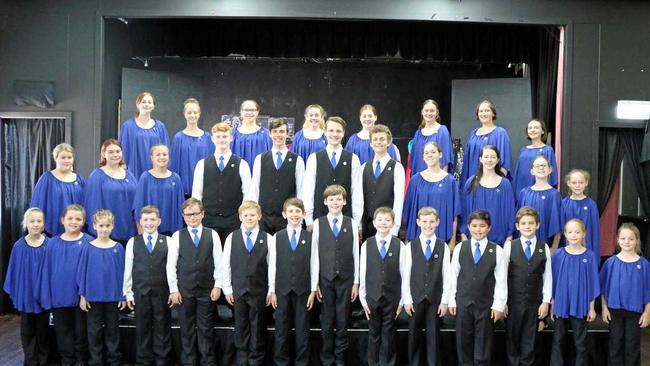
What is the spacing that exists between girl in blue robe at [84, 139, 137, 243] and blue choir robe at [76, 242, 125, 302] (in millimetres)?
393

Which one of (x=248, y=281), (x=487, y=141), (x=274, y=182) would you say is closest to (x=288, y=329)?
(x=248, y=281)

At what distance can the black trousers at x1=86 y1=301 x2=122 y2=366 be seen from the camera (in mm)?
4145

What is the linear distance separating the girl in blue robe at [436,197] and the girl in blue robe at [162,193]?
1.74m

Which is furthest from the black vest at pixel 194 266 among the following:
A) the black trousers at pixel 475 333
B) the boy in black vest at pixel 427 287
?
the black trousers at pixel 475 333

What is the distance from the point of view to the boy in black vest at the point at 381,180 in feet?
14.8

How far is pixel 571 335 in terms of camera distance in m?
4.41

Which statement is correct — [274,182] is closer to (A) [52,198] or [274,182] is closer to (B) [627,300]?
(A) [52,198]

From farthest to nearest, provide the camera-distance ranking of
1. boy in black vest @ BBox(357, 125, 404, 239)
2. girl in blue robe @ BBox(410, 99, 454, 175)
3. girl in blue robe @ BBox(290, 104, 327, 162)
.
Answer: girl in blue robe @ BBox(410, 99, 454, 175) → girl in blue robe @ BBox(290, 104, 327, 162) → boy in black vest @ BBox(357, 125, 404, 239)

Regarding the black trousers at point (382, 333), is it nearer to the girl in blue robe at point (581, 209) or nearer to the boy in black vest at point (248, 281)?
the boy in black vest at point (248, 281)

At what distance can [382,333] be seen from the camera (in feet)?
13.5

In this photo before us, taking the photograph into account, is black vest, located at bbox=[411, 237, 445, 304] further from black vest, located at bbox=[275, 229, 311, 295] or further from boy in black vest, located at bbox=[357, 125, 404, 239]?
black vest, located at bbox=[275, 229, 311, 295]

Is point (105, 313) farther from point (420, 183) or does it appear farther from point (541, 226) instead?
point (541, 226)

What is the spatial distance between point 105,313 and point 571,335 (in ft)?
10.8

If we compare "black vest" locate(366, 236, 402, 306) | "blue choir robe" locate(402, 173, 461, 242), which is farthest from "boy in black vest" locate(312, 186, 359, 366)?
"blue choir robe" locate(402, 173, 461, 242)
